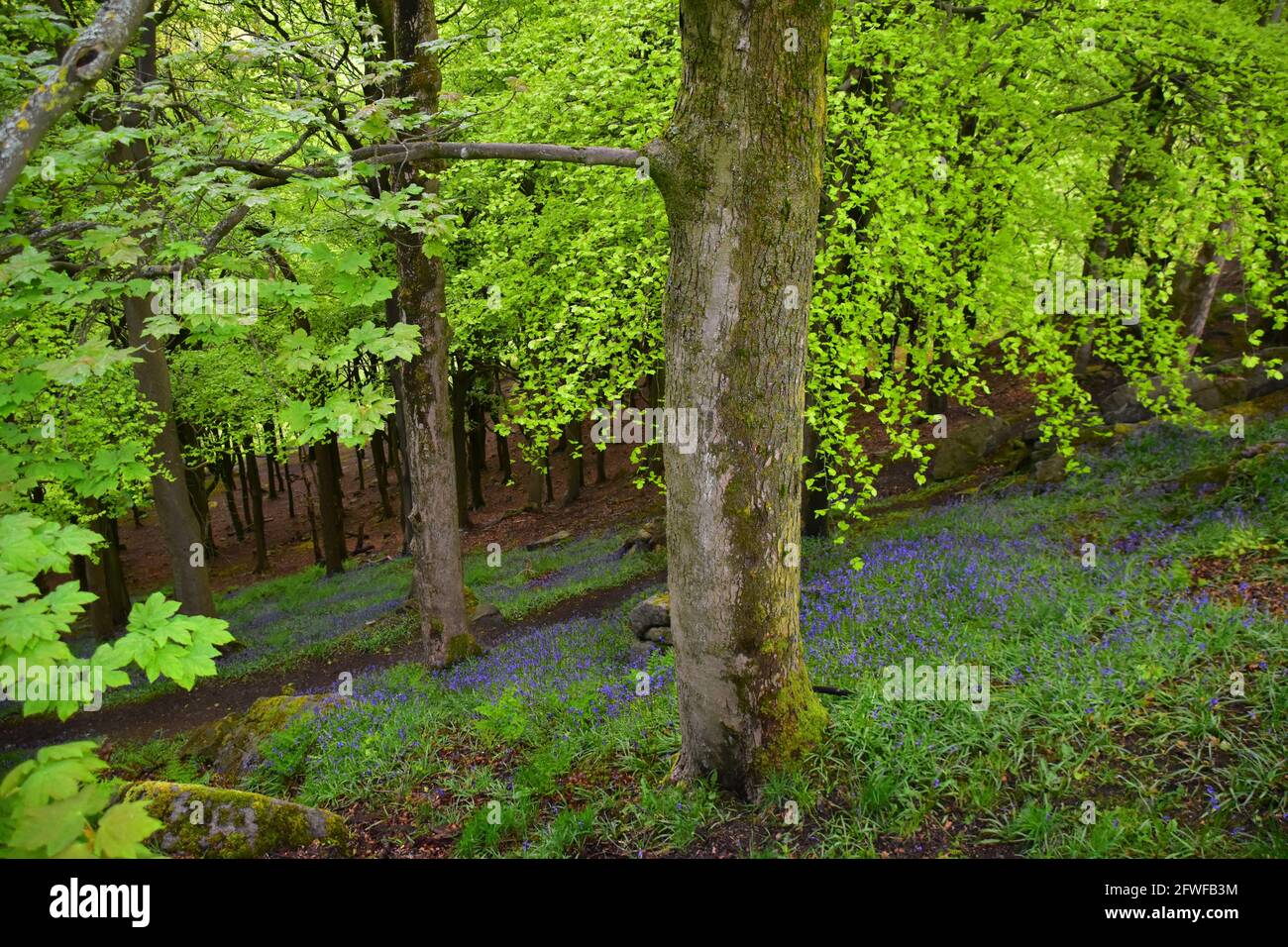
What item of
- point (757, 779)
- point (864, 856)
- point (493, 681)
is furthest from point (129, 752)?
point (864, 856)

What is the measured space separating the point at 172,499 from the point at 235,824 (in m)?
12.2

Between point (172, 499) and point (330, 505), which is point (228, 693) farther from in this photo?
point (330, 505)

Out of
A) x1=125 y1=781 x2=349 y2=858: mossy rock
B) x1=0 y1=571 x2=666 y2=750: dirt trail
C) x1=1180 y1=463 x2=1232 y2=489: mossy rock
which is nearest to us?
x1=125 y1=781 x2=349 y2=858: mossy rock

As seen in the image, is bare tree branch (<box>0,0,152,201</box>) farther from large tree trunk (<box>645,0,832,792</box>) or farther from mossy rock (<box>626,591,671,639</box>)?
mossy rock (<box>626,591,671,639</box>)

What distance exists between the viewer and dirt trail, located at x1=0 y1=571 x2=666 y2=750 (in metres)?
13.4

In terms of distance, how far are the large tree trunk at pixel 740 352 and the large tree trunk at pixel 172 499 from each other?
1423 cm

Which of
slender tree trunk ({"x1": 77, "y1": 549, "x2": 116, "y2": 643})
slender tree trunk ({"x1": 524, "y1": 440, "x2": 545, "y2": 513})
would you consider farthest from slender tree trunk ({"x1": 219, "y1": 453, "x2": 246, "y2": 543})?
slender tree trunk ({"x1": 524, "y1": 440, "x2": 545, "y2": 513})

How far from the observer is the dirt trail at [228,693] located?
13422mm

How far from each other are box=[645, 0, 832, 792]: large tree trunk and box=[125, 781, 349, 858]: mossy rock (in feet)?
10.8

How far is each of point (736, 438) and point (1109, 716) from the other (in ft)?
11.5

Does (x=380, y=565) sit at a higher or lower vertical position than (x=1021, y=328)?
lower

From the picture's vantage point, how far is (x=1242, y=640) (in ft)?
19.5
